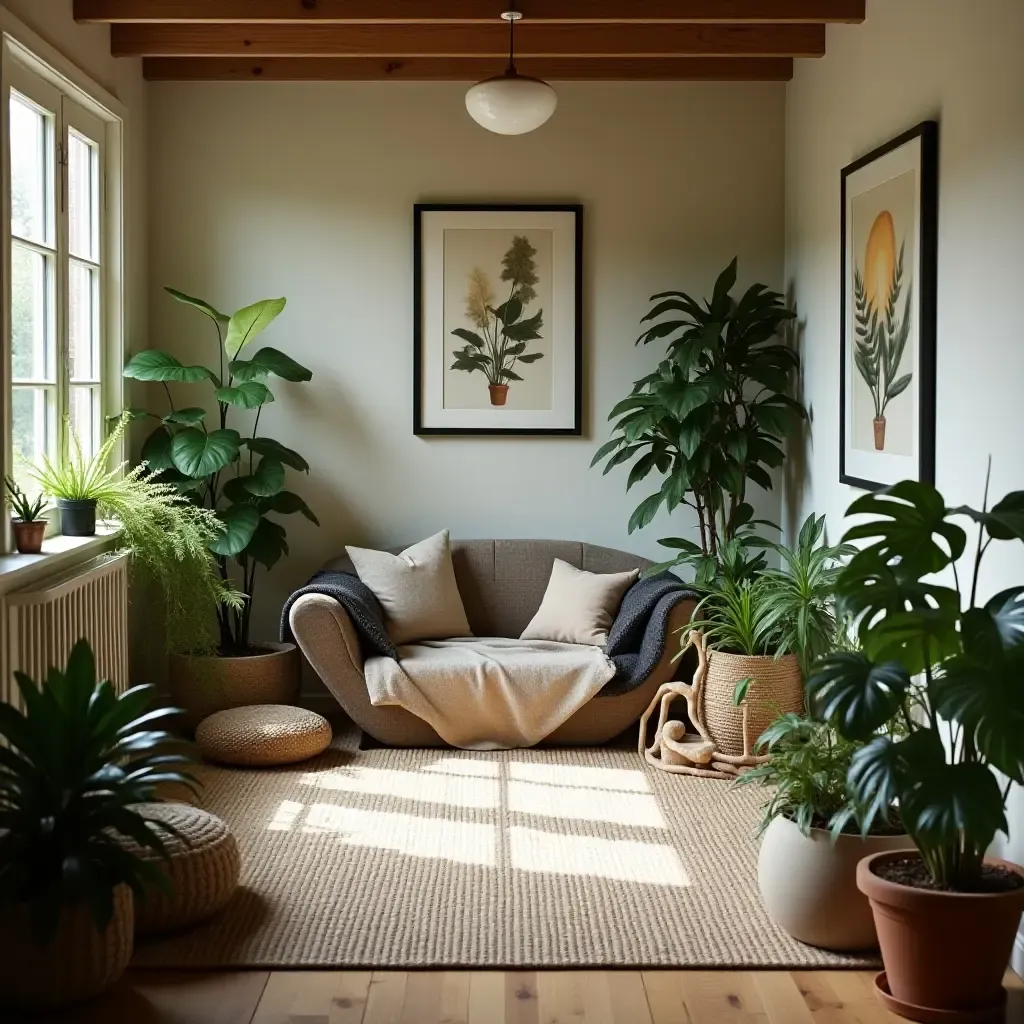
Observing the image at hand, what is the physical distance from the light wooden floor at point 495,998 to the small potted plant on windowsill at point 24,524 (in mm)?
1420

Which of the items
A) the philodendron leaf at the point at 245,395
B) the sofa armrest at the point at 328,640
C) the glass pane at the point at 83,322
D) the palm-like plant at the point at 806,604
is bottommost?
the sofa armrest at the point at 328,640

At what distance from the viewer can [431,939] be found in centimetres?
330

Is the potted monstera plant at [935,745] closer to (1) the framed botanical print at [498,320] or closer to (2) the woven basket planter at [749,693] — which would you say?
(2) the woven basket planter at [749,693]

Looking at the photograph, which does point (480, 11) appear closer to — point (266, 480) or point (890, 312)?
point (890, 312)

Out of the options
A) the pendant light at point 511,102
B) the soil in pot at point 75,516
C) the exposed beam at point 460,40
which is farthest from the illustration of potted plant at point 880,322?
the soil in pot at point 75,516

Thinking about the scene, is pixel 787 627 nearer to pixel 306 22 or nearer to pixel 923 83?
pixel 923 83

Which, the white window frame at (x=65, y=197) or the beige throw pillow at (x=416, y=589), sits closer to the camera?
the white window frame at (x=65, y=197)

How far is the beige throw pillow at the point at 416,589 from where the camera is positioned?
5.37 metres

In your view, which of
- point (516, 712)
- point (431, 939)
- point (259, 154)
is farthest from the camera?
point (259, 154)

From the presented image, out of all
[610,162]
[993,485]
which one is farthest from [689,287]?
[993,485]

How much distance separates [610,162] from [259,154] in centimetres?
149

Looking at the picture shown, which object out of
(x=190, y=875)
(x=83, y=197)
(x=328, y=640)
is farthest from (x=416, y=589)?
(x=190, y=875)

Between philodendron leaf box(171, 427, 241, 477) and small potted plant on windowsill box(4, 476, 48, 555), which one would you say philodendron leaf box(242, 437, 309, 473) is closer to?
philodendron leaf box(171, 427, 241, 477)

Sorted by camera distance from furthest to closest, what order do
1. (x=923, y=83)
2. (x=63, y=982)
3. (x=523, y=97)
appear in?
(x=523, y=97) → (x=923, y=83) → (x=63, y=982)
